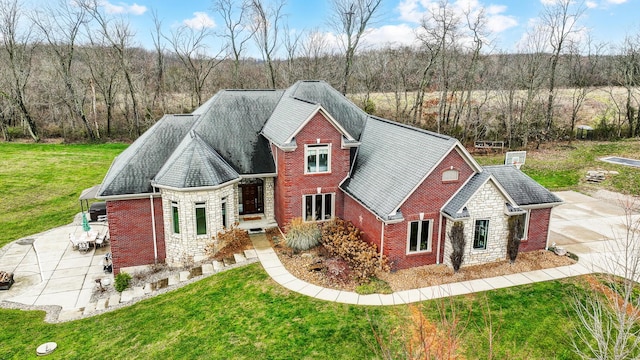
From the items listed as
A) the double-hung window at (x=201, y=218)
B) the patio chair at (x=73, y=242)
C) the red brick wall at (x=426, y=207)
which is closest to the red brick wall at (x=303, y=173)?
the double-hung window at (x=201, y=218)

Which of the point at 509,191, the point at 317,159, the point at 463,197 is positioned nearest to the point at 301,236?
the point at 317,159

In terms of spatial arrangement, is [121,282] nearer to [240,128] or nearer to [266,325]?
[266,325]

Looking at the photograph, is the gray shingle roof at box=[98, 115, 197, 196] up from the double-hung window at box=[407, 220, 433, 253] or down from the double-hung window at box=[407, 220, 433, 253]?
up

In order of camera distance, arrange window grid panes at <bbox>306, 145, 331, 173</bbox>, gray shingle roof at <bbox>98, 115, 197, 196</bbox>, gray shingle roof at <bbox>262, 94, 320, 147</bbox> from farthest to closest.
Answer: window grid panes at <bbox>306, 145, 331, 173</bbox>
gray shingle roof at <bbox>262, 94, 320, 147</bbox>
gray shingle roof at <bbox>98, 115, 197, 196</bbox>

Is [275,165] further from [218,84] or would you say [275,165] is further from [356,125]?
[218,84]

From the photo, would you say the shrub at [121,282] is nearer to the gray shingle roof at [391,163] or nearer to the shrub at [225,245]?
the shrub at [225,245]

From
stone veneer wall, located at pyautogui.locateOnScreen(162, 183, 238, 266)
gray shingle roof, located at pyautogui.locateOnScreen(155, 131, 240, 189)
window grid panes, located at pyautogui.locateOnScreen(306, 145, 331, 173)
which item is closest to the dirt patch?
stone veneer wall, located at pyautogui.locateOnScreen(162, 183, 238, 266)

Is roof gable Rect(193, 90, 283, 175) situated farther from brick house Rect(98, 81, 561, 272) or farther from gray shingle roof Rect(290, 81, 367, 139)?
gray shingle roof Rect(290, 81, 367, 139)

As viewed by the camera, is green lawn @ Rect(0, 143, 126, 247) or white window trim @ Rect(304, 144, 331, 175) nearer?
white window trim @ Rect(304, 144, 331, 175)
